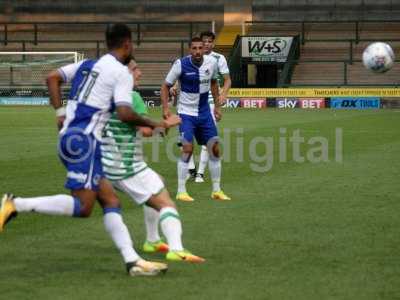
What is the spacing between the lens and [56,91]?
8.66 m

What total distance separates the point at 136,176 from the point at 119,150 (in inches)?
11.8

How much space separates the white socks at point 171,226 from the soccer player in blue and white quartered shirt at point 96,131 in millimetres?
517

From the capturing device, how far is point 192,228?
10812 mm

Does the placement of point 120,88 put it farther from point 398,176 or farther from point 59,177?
point 398,176

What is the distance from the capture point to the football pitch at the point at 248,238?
7723 millimetres

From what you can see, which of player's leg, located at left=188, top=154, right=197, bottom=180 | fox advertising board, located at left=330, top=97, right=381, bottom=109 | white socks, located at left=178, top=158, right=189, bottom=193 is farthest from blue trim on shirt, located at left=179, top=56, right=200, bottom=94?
fox advertising board, located at left=330, top=97, right=381, bottom=109

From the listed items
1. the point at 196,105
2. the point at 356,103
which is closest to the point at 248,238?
the point at 196,105

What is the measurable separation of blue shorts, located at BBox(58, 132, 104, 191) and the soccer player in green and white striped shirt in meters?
0.18

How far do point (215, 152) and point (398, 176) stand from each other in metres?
3.97

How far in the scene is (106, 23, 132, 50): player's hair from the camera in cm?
806

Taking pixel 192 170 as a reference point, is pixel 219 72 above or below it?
above

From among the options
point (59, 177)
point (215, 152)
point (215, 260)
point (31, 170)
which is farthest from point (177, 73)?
point (215, 260)

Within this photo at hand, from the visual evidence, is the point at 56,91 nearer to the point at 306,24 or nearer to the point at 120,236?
the point at 120,236

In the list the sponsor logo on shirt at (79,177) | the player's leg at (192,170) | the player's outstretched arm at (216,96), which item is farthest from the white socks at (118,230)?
the player's leg at (192,170)
